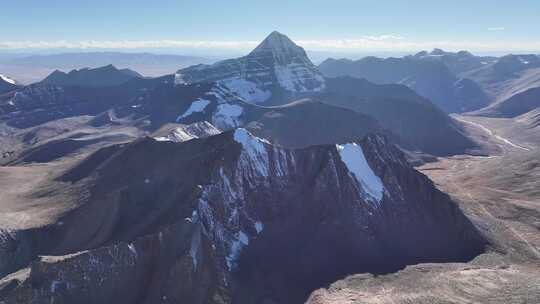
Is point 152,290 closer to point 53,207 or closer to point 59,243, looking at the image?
point 59,243

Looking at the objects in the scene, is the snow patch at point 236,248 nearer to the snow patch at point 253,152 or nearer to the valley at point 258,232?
the valley at point 258,232

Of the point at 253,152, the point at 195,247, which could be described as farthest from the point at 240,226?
the point at 253,152

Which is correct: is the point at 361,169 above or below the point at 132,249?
above

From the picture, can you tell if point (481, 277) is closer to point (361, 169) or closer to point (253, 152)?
point (361, 169)

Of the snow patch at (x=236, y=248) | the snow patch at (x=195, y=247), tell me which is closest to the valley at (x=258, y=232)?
the snow patch at (x=236, y=248)

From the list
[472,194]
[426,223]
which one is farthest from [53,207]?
[472,194]

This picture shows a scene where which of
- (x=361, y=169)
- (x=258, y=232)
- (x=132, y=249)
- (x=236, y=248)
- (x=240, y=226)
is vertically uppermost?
(x=361, y=169)
